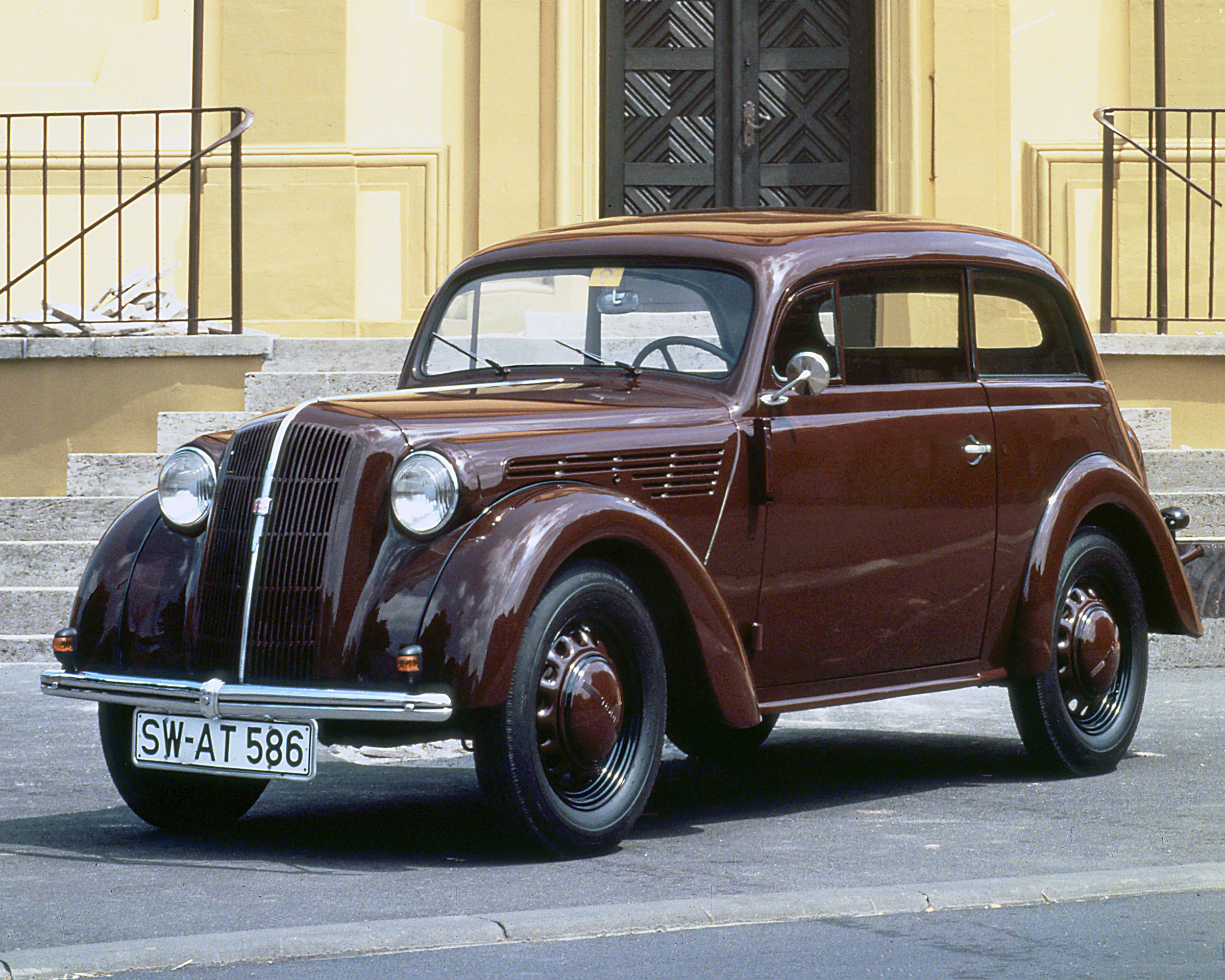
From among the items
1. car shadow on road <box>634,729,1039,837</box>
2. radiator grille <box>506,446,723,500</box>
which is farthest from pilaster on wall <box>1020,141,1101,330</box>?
radiator grille <box>506,446,723,500</box>

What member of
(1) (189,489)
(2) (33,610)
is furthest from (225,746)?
(2) (33,610)

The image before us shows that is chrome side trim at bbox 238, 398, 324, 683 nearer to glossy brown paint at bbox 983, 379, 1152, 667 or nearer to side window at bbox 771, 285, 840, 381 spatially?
side window at bbox 771, 285, 840, 381

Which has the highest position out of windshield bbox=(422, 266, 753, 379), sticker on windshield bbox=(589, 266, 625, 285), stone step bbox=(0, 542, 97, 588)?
sticker on windshield bbox=(589, 266, 625, 285)

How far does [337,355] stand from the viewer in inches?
474

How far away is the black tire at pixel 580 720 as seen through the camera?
5.03m

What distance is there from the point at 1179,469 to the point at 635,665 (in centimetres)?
645

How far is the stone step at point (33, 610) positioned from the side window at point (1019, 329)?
4.76 meters

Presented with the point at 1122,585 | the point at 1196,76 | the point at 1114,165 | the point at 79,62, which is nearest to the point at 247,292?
the point at 79,62

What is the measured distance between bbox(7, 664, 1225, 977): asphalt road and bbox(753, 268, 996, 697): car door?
0.52 m

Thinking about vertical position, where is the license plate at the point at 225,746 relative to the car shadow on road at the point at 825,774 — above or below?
above

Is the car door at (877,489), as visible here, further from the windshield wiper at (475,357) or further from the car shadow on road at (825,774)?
the windshield wiper at (475,357)

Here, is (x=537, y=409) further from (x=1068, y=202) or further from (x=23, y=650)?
(x=1068, y=202)

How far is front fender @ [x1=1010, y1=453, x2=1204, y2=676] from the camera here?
6598 mm

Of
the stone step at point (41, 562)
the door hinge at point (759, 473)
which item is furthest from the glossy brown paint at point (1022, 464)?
the stone step at point (41, 562)
